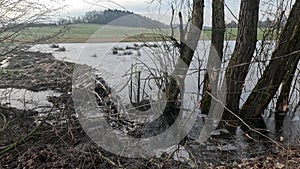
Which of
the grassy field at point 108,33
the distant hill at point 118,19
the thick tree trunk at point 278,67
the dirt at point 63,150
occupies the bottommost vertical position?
the dirt at point 63,150

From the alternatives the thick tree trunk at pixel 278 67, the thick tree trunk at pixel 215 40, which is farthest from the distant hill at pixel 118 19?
the thick tree trunk at pixel 278 67

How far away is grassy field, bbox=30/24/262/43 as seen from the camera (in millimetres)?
5383

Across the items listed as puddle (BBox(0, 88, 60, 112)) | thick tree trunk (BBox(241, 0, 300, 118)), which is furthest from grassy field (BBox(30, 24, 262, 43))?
puddle (BBox(0, 88, 60, 112))

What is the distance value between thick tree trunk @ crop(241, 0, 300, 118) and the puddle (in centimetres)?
391

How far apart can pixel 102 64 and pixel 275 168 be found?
15.9 feet

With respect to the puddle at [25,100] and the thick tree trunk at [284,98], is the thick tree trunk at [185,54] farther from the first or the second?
the puddle at [25,100]

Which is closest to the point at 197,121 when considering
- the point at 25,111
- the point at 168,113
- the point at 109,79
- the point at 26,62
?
the point at 168,113

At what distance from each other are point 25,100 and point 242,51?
4.40m

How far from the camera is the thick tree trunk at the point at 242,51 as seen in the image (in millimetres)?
5939

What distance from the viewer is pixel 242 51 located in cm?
618

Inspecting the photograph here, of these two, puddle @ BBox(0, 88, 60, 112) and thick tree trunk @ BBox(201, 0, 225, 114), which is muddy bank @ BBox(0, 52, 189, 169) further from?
thick tree trunk @ BBox(201, 0, 225, 114)

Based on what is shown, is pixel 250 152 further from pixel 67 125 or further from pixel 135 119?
pixel 67 125

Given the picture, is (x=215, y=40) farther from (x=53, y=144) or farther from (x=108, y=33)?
(x=53, y=144)

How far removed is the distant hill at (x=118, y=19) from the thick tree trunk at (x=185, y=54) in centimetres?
60
